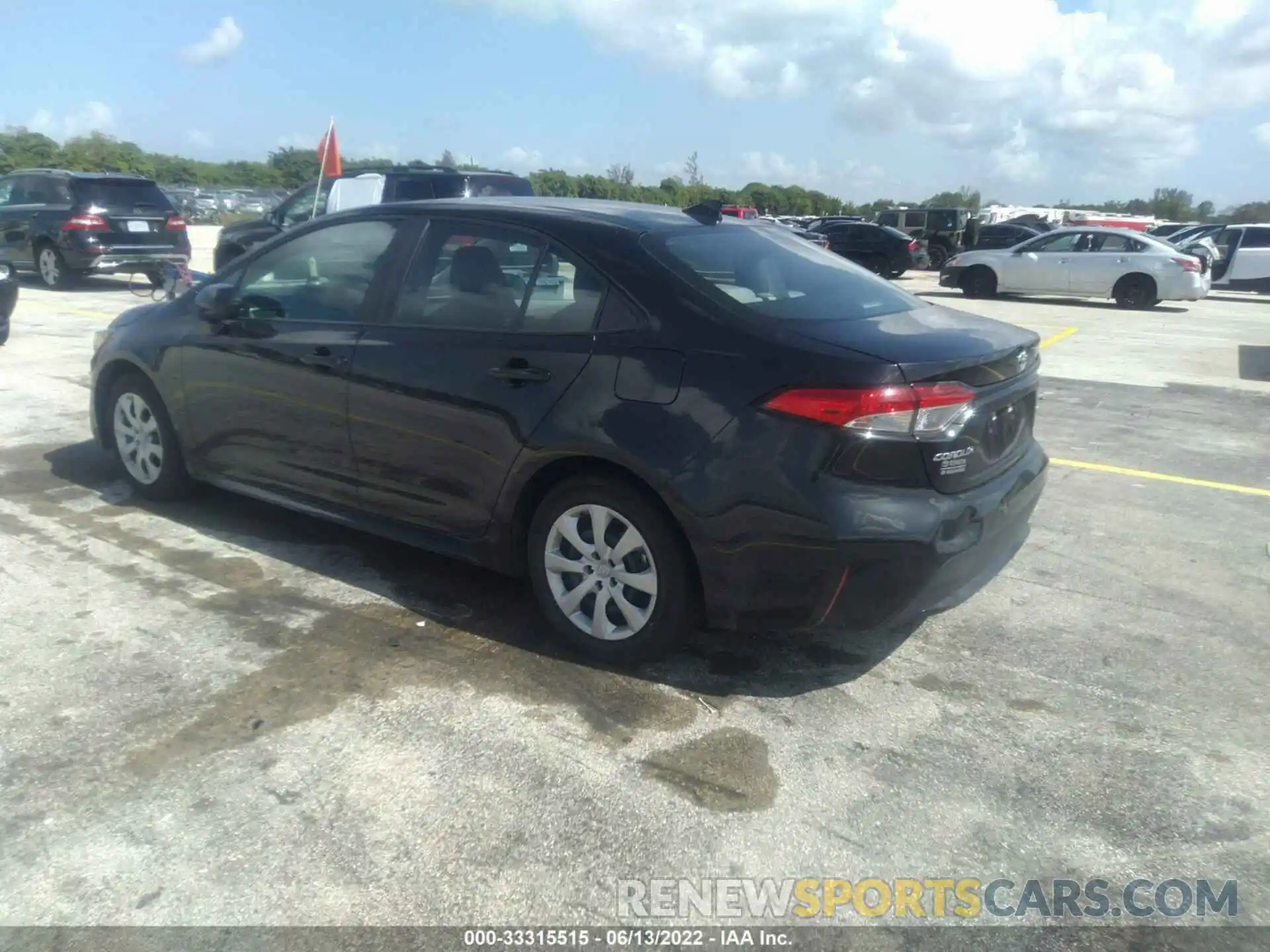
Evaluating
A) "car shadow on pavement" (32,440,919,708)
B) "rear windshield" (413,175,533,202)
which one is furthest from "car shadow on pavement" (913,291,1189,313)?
"car shadow on pavement" (32,440,919,708)

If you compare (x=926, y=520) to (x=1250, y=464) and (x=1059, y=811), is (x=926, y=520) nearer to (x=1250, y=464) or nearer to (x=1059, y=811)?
(x=1059, y=811)

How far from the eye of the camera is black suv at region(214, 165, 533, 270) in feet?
42.2

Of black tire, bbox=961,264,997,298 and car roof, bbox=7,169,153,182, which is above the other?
car roof, bbox=7,169,153,182

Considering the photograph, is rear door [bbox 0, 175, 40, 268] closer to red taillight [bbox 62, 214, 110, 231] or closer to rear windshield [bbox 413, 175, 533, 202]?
red taillight [bbox 62, 214, 110, 231]

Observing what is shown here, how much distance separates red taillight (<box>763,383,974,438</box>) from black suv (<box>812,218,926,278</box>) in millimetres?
22228

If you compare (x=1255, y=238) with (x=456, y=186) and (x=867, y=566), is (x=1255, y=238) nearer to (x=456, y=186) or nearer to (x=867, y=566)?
(x=456, y=186)

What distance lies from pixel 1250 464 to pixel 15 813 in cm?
714

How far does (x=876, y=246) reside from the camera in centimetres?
2509

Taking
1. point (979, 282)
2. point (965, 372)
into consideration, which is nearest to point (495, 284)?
point (965, 372)

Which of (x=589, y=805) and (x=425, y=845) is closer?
(x=425, y=845)

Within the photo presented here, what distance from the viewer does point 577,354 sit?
374 cm

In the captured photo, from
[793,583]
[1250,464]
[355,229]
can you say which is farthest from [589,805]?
→ [1250,464]

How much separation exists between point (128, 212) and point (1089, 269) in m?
16.1

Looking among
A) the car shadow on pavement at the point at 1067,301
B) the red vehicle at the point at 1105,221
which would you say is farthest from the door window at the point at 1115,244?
the red vehicle at the point at 1105,221
